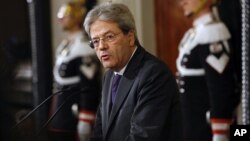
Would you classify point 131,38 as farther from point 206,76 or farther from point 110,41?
point 206,76

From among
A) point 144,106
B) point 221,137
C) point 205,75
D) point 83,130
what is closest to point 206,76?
point 205,75

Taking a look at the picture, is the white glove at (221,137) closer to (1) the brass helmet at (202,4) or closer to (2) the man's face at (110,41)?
(1) the brass helmet at (202,4)

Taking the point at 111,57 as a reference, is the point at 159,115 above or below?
below

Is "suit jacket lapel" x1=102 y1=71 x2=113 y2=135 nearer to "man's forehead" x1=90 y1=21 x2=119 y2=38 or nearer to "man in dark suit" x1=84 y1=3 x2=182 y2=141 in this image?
"man in dark suit" x1=84 y1=3 x2=182 y2=141

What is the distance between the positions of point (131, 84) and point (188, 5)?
1.74ft

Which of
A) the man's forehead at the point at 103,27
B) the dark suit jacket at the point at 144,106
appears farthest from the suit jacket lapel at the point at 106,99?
the man's forehead at the point at 103,27

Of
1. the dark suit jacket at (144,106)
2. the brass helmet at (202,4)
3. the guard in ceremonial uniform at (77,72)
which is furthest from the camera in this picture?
the guard in ceremonial uniform at (77,72)

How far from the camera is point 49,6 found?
48.3 inches

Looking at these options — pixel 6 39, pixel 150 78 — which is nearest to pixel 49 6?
pixel 6 39

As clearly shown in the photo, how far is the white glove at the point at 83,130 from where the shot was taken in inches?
52.6

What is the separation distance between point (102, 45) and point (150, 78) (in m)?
0.11

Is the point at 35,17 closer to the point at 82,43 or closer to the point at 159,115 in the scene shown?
the point at 82,43

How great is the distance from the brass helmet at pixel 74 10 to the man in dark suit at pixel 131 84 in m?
0.54

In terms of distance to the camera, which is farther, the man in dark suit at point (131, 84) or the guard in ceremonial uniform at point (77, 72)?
the guard in ceremonial uniform at point (77, 72)
